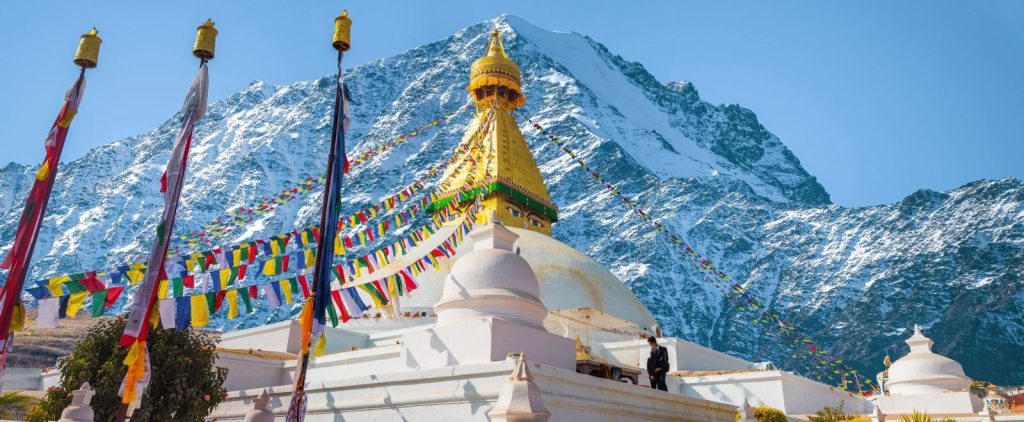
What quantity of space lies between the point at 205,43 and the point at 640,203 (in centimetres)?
11031

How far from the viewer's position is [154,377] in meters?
10.2

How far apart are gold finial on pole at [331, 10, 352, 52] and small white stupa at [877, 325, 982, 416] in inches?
558

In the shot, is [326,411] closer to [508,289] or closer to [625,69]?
[508,289]

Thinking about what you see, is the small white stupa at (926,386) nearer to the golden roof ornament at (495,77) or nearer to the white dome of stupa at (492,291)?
the white dome of stupa at (492,291)

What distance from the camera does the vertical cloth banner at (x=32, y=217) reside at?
28.4 ft

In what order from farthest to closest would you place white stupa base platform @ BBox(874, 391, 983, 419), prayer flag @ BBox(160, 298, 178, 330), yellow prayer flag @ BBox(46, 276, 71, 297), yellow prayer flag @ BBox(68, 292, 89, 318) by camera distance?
white stupa base platform @ BBox(874, 391, 983, 419), yellow prayer flag @ BBox(46, 276, 71, 297), yellow prayer flag @ BBox(68, 292, 89, 318), prayer flag @ BBox(160, 298, 178, 330)

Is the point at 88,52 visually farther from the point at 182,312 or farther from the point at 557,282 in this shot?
the point at 557,282

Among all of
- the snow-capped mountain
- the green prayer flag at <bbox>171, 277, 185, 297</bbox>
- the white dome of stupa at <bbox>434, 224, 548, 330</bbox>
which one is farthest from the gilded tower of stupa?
the snow-capped mountain

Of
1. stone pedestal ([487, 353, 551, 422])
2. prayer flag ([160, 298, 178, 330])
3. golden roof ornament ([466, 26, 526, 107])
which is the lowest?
stone pedestal ([487, 353, 551, 422])

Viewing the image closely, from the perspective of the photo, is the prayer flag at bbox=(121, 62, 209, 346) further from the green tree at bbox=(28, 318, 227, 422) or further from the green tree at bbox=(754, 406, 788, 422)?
the green tree at bbox=(754, 406, 788, 422)

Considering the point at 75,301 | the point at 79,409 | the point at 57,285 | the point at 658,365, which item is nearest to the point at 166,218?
the point at 79,409

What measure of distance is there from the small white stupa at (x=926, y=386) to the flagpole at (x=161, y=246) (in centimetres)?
1541

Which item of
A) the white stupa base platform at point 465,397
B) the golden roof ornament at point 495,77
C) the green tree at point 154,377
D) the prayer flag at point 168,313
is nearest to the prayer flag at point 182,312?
the prayer flag at point 168,313

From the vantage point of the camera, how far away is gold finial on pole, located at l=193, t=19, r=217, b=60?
32.4 feet
